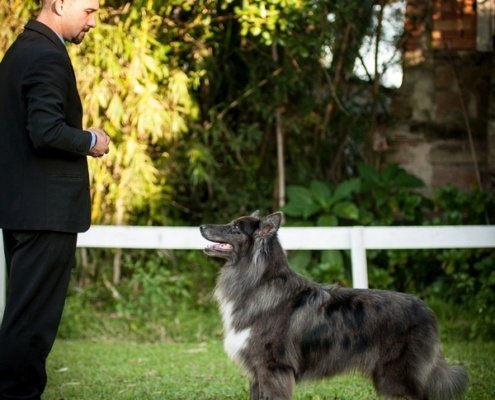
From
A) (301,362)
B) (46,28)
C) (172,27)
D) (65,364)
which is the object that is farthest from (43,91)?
(172,27)

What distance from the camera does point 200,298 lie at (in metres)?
8.51

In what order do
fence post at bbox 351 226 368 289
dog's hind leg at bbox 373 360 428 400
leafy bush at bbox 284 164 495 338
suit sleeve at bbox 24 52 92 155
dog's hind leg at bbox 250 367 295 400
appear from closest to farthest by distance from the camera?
suit sleeve at bbox 24 52 92 155 → dog's hind leg at bbox 250 367 295 400 → dog's hind leg at bbox 373 360 428 400 → fence post at bbox 351 226 368 289 → leafy bush at bbox 284 164 495 338

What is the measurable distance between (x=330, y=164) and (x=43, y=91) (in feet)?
21.0

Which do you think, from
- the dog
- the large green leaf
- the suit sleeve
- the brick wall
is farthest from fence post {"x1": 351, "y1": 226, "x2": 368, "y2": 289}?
the brick wall

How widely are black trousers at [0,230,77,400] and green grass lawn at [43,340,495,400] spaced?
1352 millimetres

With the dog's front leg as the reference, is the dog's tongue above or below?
above

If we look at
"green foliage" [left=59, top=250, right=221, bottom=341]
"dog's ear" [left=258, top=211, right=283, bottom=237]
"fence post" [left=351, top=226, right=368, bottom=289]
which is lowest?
"green foliage" [left=59, top=250, right=221, bottom=341]

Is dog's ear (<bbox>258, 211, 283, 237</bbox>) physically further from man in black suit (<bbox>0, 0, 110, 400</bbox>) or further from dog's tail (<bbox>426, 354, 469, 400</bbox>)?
dog's tail (<bbox>426, 354, 469, 400</bbox>)

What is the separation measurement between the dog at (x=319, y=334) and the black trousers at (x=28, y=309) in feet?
3.67

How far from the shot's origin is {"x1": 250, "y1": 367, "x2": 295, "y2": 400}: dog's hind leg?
4.26 meters

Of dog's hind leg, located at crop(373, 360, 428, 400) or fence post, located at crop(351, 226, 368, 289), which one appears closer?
dog's hind leg, located at crop(373, 360, 428, 400)

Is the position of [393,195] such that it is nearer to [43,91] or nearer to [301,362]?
[301,362]

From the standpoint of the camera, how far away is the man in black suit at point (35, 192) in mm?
3816

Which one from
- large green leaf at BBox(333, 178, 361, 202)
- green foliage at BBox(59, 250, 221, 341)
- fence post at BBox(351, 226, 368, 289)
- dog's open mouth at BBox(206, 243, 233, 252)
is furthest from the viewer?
large green leaf at BBox(333, 178, 361, 202)
